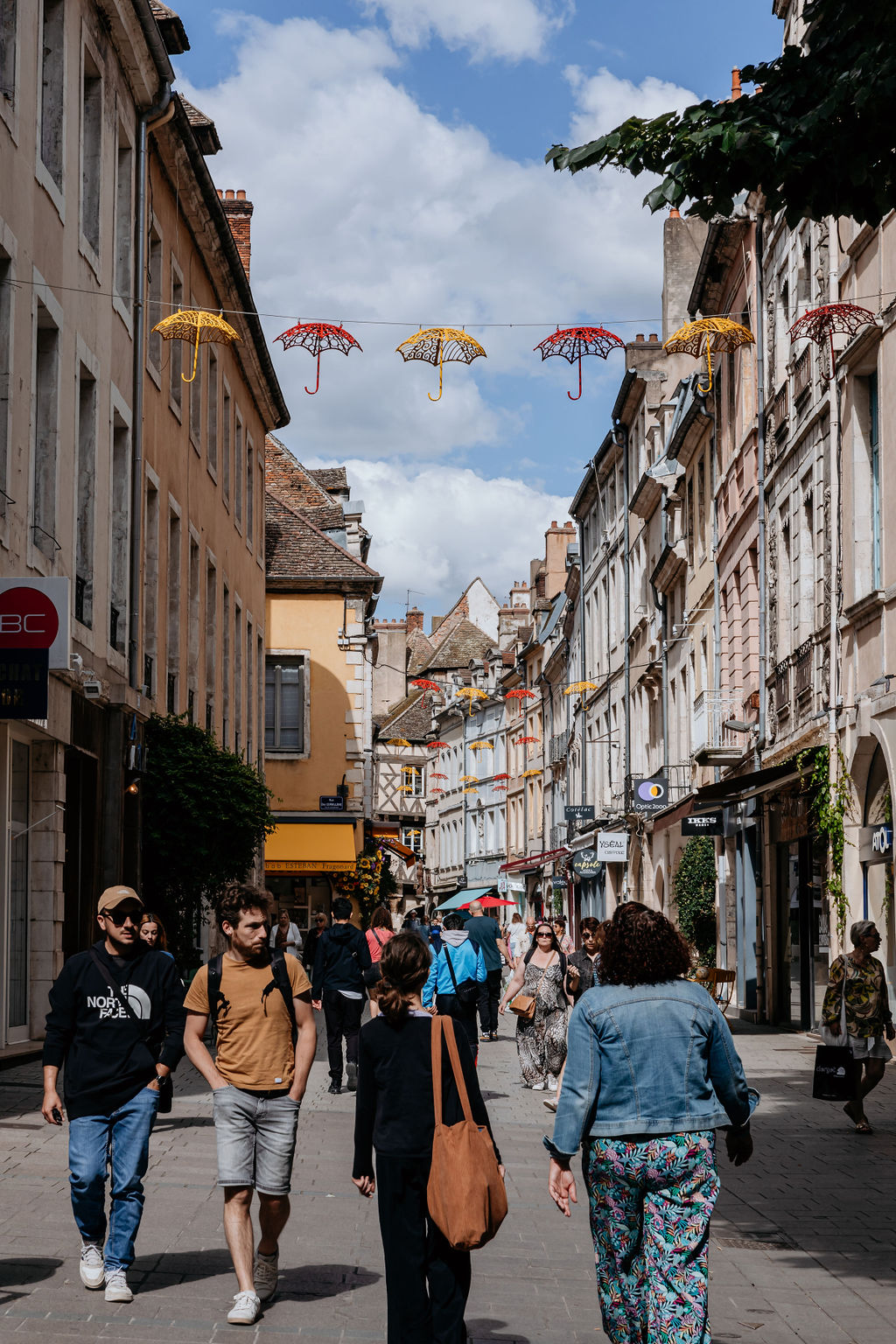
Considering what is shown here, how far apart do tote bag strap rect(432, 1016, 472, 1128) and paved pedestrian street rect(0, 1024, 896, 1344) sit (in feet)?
4.20

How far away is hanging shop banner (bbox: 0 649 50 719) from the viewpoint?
1313 cm

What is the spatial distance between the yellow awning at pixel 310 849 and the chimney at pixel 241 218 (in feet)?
46.0

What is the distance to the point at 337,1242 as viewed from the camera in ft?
28.9

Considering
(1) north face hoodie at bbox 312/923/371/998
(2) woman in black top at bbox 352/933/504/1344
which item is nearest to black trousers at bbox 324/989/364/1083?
(1) north face hoodie at bbox 312/923/371/998

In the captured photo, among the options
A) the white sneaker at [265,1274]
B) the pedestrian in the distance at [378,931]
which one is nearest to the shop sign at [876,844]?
the pedestrian in the distance at [378,931]

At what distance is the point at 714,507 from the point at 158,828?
14088 mm

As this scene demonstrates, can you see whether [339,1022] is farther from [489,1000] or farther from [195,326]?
[195,326]

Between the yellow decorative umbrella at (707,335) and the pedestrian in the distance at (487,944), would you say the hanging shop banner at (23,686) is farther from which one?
the yellow decorative umbrella at (707,335)

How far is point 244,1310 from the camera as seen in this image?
682cm

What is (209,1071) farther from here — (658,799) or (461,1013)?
(658,799)

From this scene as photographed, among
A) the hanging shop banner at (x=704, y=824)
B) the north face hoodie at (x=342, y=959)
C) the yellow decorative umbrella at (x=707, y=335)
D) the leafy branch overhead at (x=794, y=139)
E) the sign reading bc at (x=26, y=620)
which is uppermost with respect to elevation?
the yellow decorative umbrella at (x=707, y=335)

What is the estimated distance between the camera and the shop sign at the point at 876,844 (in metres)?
18.7

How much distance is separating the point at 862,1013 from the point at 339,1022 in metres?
5.12

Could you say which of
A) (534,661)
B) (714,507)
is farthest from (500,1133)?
(534,661)
